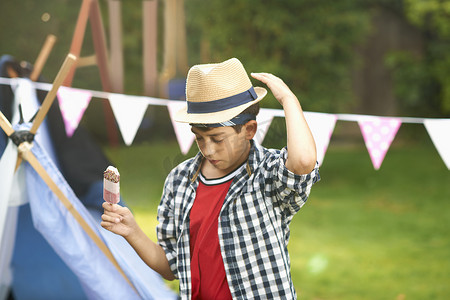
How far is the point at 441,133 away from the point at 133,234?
67.1 inches

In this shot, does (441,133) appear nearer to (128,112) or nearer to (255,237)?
(255,237)

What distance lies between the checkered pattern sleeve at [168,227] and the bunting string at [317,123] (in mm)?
729

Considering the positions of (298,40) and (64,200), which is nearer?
(64,200)

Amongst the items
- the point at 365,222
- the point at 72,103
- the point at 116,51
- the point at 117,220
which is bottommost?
the point at 365,222

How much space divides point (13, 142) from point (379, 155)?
186cm

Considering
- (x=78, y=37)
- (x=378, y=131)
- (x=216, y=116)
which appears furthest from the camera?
(x=78, y=37)

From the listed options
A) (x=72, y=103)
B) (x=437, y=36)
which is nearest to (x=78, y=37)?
(x=72, y=103)

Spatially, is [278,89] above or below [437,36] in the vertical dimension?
below

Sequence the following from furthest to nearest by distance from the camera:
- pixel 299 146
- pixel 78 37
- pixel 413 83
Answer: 1. pixel 413 83
2. pixel 78 37
3. pixel 299 146

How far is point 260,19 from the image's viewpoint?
716 cm

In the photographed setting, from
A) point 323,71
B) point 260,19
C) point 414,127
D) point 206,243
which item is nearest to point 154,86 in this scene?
point 260,19

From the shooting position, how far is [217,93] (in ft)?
5.41

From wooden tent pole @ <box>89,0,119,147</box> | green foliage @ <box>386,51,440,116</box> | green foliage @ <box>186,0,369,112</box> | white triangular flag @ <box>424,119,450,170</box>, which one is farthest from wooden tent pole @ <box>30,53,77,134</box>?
green foliage @ <box>386,51,440,116</box>

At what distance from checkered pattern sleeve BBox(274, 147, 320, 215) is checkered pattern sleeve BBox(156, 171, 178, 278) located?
1.30 ft
